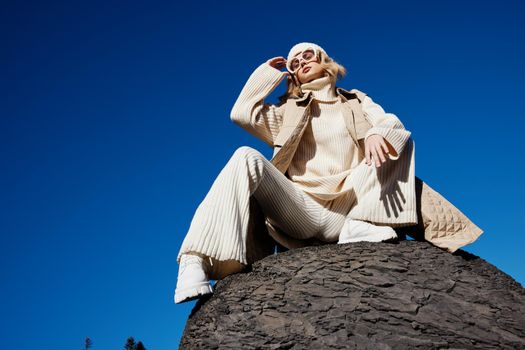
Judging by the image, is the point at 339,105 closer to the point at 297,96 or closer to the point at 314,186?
the point at 297,96

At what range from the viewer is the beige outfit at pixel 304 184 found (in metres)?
3.30

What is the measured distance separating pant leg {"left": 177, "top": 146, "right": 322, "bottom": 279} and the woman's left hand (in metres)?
0.57

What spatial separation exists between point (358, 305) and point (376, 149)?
45.3 inches

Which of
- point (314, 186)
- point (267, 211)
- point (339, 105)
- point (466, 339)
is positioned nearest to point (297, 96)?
point (339, 105)

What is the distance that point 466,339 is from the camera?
3.01m

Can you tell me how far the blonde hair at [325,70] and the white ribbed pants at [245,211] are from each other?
104 centimetres

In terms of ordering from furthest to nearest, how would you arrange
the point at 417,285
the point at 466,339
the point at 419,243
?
1. the point at 419,243
2. the point at 417,285
3. the point at 466,339

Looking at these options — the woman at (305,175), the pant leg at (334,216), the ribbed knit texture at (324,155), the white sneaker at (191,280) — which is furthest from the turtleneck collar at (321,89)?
the white sneaker at (191,280)

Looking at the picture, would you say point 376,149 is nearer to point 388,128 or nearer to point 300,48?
point 388,128

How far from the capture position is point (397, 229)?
3969 mm

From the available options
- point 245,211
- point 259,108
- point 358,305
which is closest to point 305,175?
point 259,108

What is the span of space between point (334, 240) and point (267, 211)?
59 cm

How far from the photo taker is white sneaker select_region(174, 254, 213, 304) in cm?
311

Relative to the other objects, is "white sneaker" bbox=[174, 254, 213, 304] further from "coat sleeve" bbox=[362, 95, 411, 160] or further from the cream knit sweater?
"coat sleeve" bbox=[362, 95, 411, 160]
